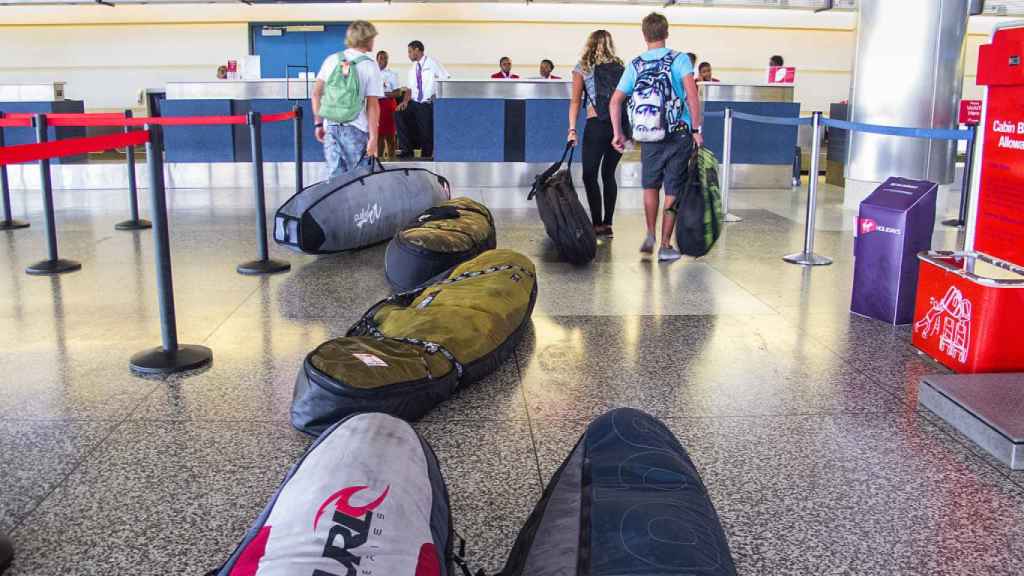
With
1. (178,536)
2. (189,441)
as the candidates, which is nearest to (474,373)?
(189,441)

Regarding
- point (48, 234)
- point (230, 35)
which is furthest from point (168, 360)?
point (230, 35)

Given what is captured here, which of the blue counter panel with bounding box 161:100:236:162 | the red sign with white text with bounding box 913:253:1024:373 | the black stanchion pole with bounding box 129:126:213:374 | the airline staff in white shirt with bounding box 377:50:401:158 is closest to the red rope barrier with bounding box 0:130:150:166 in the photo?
the black stanchion pole with bounding box 129:126:213:374

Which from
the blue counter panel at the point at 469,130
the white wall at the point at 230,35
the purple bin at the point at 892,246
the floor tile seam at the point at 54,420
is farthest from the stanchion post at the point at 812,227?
the white wall at the point at 230,35

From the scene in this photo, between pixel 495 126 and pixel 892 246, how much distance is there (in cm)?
810

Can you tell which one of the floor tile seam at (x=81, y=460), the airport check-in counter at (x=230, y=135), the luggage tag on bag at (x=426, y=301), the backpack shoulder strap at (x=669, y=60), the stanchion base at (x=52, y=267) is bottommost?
the floor tile seam at (x=81, y=460)

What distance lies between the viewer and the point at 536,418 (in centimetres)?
297

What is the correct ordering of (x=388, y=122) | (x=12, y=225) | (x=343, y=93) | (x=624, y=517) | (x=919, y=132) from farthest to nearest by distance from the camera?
(x=388, y=122)
(x=12, y=225)
(x=343, y=93)
(x=919, y=132)
(x=624, y=517)

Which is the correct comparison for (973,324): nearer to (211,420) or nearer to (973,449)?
(973,449)

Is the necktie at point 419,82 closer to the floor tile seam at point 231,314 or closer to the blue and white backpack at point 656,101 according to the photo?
the blue and white backpack at point 656,101

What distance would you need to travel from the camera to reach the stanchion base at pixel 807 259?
587cm

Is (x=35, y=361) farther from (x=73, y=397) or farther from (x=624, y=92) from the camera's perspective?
(x=624, y=92)

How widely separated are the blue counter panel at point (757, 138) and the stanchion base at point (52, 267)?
859 centimetres

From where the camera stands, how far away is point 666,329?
4160 mm

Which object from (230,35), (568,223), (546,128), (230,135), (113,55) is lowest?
(568,223)
